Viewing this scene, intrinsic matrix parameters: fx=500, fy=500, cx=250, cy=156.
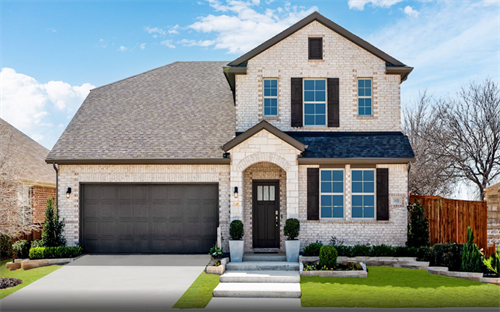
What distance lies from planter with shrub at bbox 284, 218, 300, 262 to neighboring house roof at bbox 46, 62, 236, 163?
310 cm

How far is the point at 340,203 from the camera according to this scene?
16969mm

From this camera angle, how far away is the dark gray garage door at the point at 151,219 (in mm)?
17234

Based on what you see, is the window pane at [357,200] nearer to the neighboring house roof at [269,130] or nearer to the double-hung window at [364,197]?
the double-hung window at [364,197]

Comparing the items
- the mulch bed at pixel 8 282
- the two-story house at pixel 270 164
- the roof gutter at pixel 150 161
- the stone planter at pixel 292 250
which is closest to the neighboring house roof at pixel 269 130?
the two-story house at pixel 270 164

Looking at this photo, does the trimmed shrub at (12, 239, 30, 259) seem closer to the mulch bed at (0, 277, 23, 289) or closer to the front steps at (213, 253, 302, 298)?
the mulch bed at (0, 277, 23, 289)

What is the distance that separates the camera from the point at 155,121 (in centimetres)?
1895

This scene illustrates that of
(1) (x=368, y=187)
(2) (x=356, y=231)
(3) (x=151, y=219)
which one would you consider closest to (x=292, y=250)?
(2) (x=356, y=231)

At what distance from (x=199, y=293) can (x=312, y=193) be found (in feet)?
19.3

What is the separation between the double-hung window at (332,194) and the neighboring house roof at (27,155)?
1147 cm

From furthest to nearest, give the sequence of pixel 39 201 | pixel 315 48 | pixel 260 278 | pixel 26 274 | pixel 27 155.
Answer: pixel 27 155 → pixel 39 201 → pixel 315 48 → pixel 26 274 → pixel 260 278

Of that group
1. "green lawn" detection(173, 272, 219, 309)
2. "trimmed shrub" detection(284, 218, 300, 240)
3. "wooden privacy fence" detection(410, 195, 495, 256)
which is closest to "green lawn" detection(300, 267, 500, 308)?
"trimmed shrub" detection(284, 218, 300, 240)

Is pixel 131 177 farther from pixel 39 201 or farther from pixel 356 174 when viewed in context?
pixel 356 174

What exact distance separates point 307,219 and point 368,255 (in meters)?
2.27

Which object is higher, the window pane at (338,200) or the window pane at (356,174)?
the window pane at (356,174)
